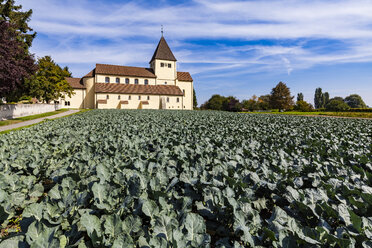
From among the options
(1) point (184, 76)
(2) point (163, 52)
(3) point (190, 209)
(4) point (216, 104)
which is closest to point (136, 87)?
(2) point (163, 52)

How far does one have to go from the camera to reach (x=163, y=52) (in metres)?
62.4

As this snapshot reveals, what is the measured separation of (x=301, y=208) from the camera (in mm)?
1968

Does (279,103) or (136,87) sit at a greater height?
(136,87)

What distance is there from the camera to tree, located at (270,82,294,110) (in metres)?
65.6

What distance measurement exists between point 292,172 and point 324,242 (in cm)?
153

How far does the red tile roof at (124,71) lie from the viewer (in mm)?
57562

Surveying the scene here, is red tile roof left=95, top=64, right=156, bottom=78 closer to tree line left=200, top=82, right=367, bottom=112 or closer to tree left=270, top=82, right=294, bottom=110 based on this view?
tree line left=200, top=82, right=367, bottom=112

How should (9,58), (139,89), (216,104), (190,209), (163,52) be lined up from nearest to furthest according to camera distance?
1. (190,209)
2. (9,58)
3. (139,89)
4. (163,52)
5. (216,104)

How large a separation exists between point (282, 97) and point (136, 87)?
47.7m

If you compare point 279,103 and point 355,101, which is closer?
point 279,103

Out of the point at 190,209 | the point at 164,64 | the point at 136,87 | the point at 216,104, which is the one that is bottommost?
the point at 190,209

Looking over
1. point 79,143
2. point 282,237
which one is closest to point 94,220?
point 282,237

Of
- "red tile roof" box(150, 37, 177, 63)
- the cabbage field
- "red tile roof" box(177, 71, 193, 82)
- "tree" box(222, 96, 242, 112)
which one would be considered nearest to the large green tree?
the cabbage field

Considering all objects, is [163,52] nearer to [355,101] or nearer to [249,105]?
[249,105]
